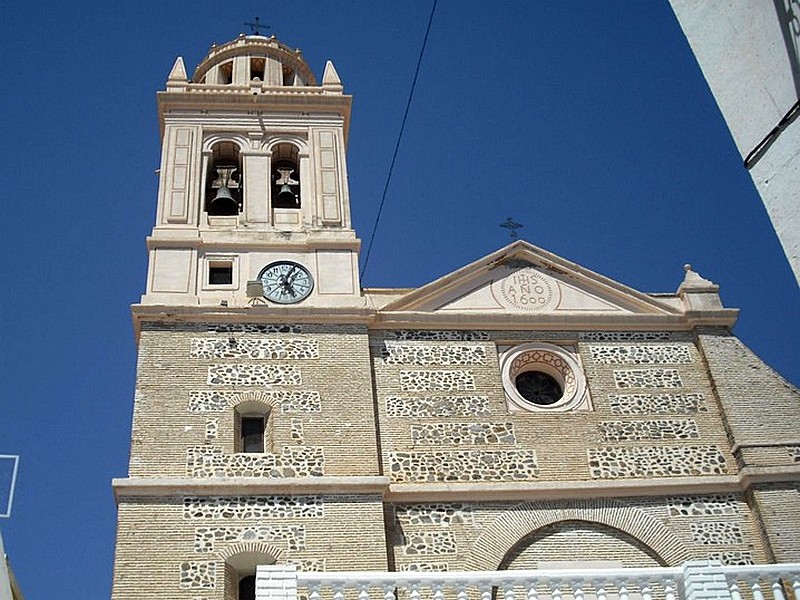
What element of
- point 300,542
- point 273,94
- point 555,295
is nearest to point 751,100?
point 300,542

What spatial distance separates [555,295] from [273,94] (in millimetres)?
6088

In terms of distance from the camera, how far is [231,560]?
41.8 ft

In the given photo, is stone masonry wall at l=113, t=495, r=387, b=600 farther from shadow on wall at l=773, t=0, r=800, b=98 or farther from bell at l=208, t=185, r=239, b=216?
shadow on wall at l=773, t=0, r=800, b=98

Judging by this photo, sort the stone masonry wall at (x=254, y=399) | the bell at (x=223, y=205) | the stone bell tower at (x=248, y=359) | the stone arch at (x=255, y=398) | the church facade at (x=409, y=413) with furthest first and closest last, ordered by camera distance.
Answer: the bell at (x=223, y=205), the stone arch at (x=255, y=398), the stone masonry wall at (x=254, y=399), the church facade at (x=409, y=413), the stone bell tower at (x=248, y=359)

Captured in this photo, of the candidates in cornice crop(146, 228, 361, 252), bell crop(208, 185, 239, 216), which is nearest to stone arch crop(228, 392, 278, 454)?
cornice crop(146, 228, 361, 252)

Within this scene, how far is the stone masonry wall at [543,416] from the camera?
14141 mm

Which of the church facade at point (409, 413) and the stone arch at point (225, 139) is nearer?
the church facade at point (409, 413)

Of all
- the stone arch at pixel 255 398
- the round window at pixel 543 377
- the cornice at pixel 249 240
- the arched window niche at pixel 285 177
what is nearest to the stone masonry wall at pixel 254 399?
the stone arch at pixel 255 398

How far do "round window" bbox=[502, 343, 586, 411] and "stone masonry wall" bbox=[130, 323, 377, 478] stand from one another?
210 cm

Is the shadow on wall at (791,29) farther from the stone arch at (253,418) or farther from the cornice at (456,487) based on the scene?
the stone arch at (253,418)

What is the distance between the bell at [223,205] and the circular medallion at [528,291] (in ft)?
14.5

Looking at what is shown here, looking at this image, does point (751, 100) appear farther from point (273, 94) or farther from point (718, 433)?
point (273, 94)

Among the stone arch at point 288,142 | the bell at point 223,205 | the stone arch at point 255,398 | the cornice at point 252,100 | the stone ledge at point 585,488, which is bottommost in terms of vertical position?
the stone ledge at point 585,488

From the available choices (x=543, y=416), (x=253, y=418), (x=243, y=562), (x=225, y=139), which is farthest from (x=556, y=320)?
(x=225, y=139)
